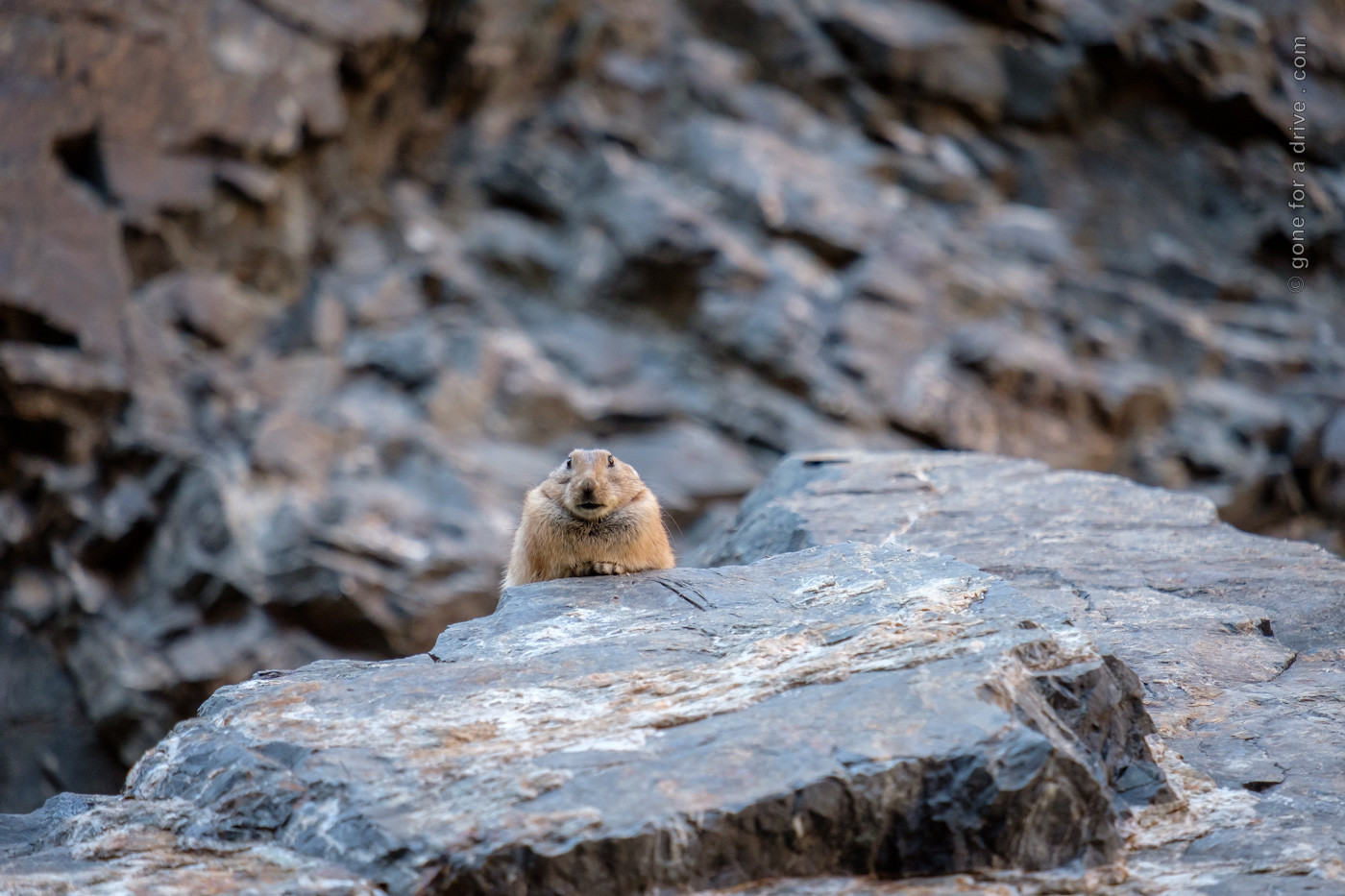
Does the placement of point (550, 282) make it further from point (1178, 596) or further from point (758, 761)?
point (758, 761)

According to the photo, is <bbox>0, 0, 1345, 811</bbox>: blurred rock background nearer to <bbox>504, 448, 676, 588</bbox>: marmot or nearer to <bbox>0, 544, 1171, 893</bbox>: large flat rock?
<bbox>504, 448, 676, 588</bbox>: marmot

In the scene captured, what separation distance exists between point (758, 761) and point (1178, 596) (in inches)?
139

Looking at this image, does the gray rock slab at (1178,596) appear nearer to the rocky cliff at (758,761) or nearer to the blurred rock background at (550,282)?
the rocky cliff at (758,761)

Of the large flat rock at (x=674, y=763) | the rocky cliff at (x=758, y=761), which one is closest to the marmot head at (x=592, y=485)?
the rocky cliff at (x=758, y=761)

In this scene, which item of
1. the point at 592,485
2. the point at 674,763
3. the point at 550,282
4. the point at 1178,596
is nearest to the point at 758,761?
the point at 674,763

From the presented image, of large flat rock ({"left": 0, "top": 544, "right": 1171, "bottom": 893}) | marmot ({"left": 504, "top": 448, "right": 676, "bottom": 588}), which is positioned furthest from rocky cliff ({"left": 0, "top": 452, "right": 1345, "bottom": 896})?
marmot ({"left": 504, "top": 448, "right": 676, "bottom": 588})

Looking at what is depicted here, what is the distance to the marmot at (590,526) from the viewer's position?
6.70 meters

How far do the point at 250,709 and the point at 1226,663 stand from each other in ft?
14.9

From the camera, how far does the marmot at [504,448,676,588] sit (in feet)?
22.0

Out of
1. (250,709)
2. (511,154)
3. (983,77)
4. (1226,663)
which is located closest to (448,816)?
(250,709)

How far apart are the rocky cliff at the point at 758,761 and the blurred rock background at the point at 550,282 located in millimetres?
7515

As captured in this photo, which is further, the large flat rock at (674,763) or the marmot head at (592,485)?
the marmot head at (592,485)

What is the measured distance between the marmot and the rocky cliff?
828 millimetres

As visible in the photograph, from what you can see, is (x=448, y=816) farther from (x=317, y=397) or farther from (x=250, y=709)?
(x=317, y=397)
